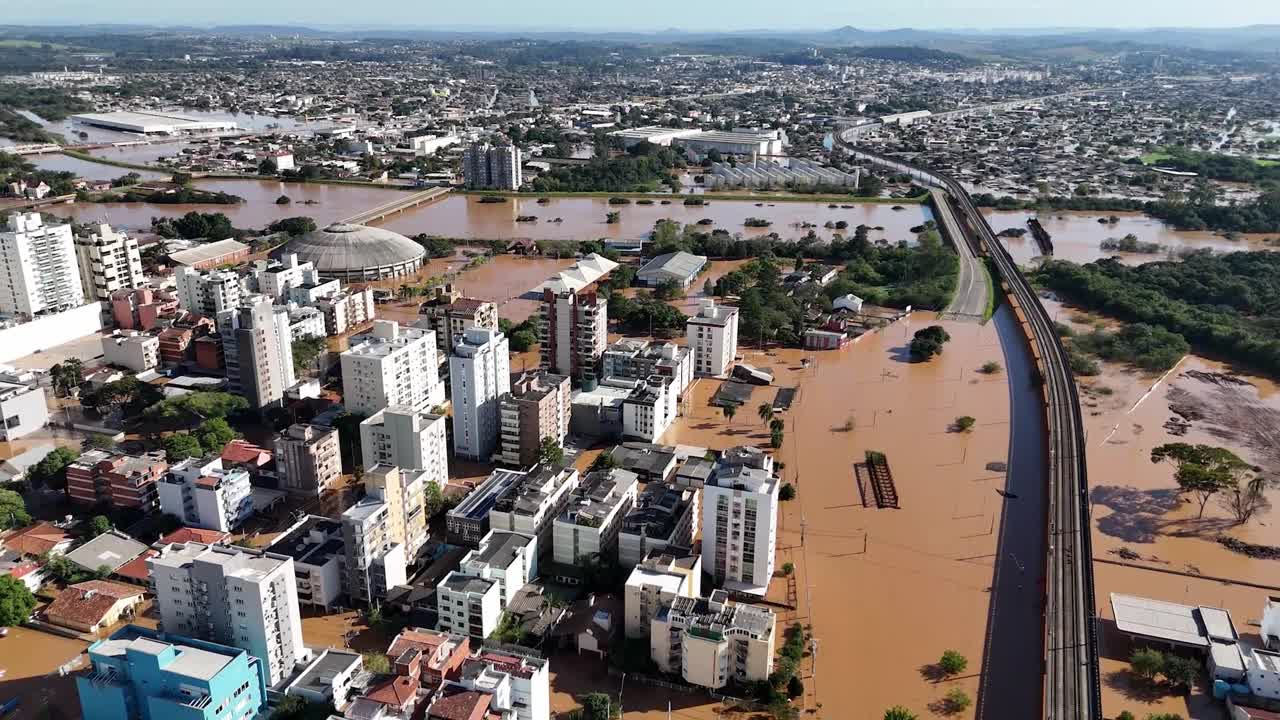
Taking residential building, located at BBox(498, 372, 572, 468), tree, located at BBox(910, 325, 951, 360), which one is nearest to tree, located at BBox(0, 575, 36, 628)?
residential building, located at BBox(498, 372, 572, 468)

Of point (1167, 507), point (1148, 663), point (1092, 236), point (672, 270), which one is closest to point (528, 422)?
point (1148, 663)

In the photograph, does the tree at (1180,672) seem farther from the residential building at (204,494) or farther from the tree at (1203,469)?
the residential building at (204,494)

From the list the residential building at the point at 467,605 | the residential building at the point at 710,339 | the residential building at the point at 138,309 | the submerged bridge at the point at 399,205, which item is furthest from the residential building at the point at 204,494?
the submerged bridge at the point at 399,205

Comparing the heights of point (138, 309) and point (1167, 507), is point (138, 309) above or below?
above

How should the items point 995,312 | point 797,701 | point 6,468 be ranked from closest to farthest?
point 797,701, point 6,468, point 995,312

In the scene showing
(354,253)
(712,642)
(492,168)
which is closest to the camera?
(712,642)

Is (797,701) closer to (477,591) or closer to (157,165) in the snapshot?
(477,591)

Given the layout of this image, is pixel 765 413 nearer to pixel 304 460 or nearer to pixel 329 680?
pixel 304 460

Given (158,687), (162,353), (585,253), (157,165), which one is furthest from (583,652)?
(157,165)
